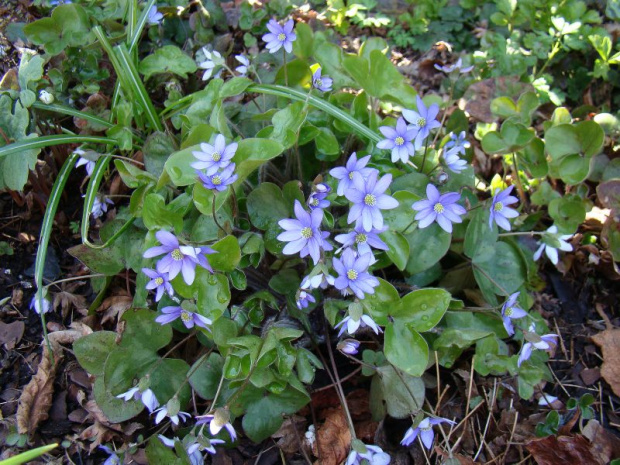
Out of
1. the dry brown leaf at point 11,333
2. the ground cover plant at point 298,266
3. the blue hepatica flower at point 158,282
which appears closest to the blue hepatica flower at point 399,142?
the ground cover plant at point 298,266


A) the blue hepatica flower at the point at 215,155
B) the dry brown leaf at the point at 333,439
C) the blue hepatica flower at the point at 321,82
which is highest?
the blue hepatica flower at the point at 215,155

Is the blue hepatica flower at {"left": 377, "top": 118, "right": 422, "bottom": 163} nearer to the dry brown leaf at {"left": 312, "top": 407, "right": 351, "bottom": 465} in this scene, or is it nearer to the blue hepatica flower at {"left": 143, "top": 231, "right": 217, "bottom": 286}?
the blue hepatica flower at {"left": 143, "top": 231, "right": 217, "bottom": 286}

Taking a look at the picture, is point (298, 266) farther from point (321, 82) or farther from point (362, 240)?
point (321, 82)

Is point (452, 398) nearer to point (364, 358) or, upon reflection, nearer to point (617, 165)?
point (364, 358)

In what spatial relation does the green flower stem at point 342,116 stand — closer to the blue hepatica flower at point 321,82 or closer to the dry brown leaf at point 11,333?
the blue hepatica flower at point 321,82

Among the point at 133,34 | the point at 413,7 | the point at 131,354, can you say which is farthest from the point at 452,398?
the point at 413,7

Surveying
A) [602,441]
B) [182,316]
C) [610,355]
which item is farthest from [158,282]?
[610,355]
